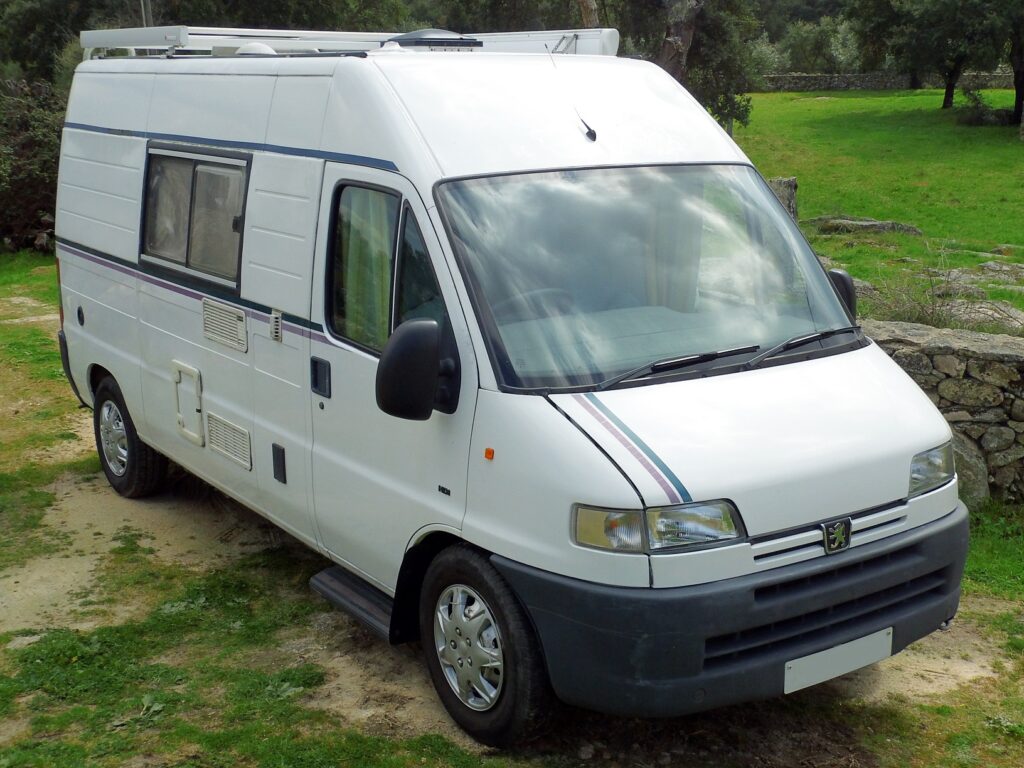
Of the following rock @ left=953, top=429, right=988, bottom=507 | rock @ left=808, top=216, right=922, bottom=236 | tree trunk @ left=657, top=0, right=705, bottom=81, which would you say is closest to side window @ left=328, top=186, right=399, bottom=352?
rock @ left=953, top=429, right=988, bottom=507

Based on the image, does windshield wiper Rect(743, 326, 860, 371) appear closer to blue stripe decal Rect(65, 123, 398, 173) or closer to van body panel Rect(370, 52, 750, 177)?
van body panel Rect(370, 52, 750, 177)

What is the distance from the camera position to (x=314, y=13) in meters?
33.8

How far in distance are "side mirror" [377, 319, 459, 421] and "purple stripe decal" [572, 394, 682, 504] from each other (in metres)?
0.57

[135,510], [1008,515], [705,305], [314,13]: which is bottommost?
[135,510]

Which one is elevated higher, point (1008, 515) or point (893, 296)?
point (893, 296)

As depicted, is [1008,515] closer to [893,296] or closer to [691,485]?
[893,296]

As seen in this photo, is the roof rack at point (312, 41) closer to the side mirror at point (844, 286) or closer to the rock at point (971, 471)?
the side mirror at point (844, 286)

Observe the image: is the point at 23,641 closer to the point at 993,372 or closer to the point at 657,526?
the point at 657,526

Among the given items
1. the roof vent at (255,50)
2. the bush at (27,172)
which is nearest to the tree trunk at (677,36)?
the bush at (27,172)

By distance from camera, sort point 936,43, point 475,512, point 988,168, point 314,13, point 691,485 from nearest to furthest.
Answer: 1. point 691,485
2. point 475,512
3. point 988,168
4. point 314,13
5. point 936,43

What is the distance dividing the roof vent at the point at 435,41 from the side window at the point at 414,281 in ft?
5.30

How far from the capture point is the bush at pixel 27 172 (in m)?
19.4

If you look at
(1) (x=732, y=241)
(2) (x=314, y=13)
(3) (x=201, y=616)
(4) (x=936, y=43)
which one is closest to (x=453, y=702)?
(3) (x=201, y=616)

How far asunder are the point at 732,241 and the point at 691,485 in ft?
5.24
